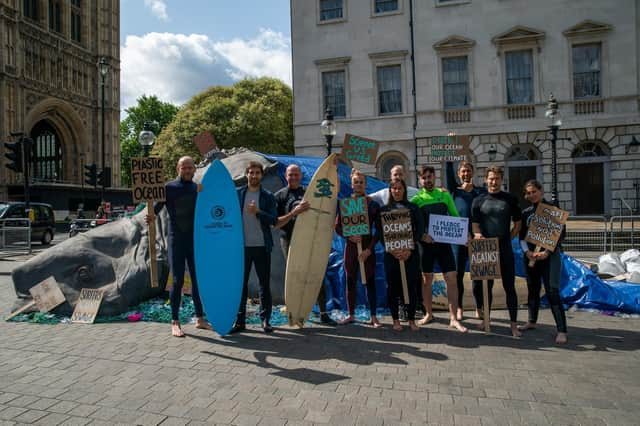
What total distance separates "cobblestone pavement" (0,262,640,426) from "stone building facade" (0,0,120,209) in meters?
30.3

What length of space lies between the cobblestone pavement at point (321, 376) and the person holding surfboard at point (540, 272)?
Result: 21cm

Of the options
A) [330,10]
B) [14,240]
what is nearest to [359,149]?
[14,240]

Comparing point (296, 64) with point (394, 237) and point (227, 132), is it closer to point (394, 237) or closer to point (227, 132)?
point (227, 132)

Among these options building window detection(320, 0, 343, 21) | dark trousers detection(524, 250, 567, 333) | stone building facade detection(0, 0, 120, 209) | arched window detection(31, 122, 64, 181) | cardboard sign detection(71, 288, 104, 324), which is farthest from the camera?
arched window detection(31, 122, 64, 181)

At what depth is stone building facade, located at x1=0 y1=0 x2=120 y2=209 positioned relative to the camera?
34.4 metres

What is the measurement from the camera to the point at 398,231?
5.03m

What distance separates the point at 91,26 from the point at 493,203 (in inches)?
2042

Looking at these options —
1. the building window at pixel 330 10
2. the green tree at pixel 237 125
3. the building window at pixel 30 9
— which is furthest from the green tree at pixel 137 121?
the building window at pixel 330 10

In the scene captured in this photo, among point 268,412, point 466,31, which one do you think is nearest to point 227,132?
point 466,31

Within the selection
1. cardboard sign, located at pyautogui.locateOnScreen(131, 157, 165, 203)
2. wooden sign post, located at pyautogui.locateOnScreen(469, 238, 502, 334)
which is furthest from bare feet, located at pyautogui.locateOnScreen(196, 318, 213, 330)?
wooden sign post, located at pyautogui.locateOnScreen(469, 238, 502, 334)

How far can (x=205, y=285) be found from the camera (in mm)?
5098

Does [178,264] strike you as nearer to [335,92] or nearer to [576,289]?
[576,289]

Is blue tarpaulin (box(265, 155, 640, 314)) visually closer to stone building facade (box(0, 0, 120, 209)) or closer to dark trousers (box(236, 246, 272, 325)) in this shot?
dark trousers (box(236, 246, 272, 325))

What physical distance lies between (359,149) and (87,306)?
4436mm
